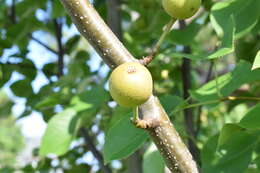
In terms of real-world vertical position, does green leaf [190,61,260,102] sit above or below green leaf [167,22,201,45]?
below

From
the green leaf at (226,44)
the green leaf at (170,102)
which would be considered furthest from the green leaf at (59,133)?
the green leaf at (226,44)

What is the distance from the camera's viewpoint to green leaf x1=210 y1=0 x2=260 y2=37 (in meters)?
1.02

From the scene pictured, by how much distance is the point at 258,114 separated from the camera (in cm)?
93

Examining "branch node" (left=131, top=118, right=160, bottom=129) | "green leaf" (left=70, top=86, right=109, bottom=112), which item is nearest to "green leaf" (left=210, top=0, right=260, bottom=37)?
"branch node" (left=131, top=118, right=160, bottom=129)

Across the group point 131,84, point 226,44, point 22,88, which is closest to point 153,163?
point 226,44

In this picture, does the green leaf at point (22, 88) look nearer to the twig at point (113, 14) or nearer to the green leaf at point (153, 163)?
the twig at point (113, 14)

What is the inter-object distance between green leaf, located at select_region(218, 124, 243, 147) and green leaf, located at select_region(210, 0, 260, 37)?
0.20 metres

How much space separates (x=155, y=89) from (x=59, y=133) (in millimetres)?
653

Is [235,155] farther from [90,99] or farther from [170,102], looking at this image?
[90,99]

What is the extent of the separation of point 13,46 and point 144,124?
3.93ft

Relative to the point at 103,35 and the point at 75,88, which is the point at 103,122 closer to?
the point at 75,88

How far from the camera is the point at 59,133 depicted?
1356 millimetres

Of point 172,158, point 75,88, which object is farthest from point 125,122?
point 75,88

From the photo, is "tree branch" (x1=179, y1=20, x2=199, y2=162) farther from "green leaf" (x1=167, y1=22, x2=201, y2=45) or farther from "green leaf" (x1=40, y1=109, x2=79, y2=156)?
"green leaf" (x1=40, y1=109, x2=79, y2=156)
